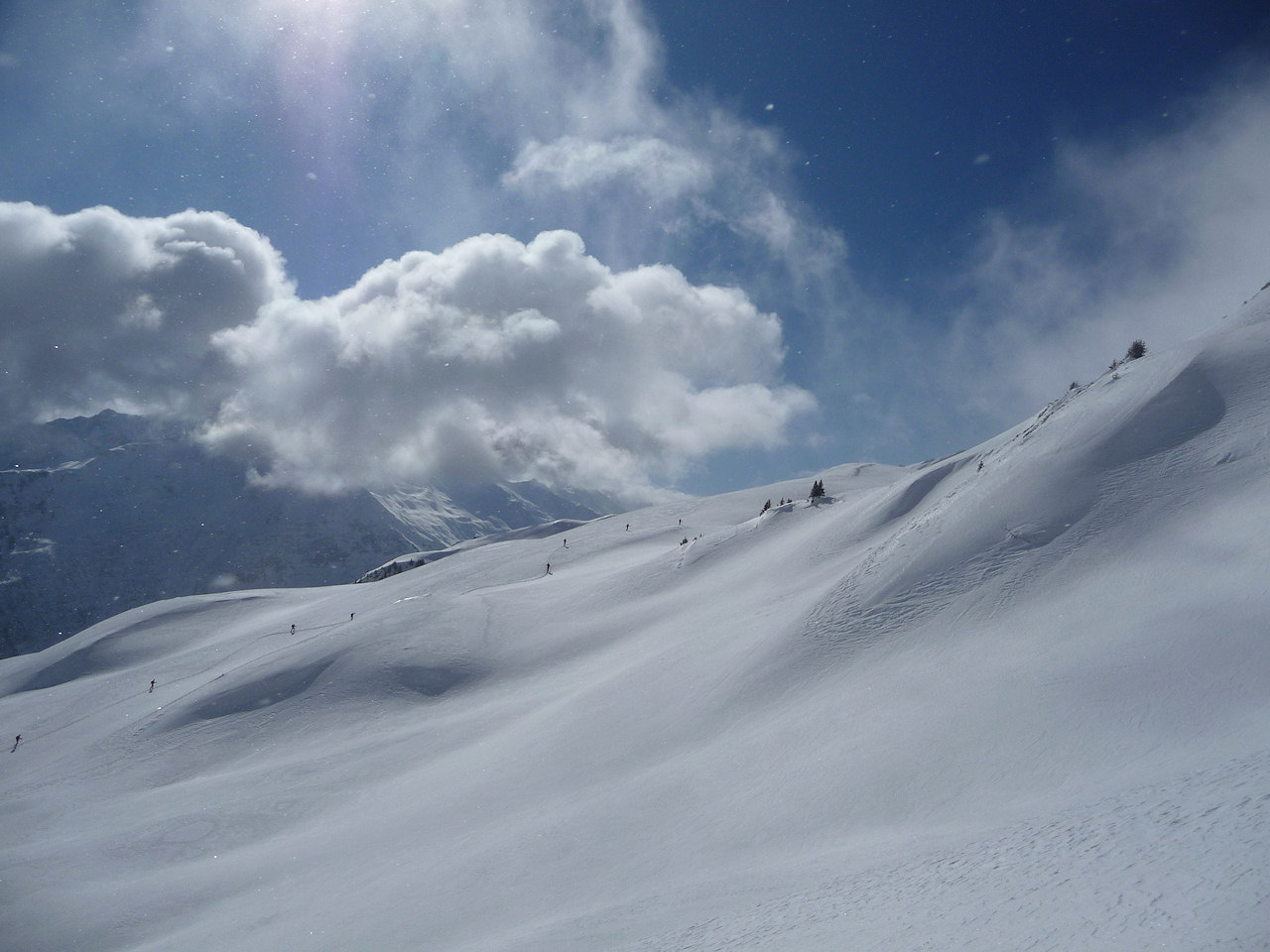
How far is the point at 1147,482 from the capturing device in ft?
51.8

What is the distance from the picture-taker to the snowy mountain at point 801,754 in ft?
22.4

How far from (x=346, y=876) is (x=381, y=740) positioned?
27.3ft

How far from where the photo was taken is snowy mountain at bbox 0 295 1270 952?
6840 millimetres

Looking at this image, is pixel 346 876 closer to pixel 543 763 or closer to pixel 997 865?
pixel 543 763

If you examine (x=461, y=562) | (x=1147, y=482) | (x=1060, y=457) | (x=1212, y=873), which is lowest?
(x=1212, y=873)

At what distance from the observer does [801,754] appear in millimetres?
11734

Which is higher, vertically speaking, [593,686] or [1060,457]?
[1060,457]

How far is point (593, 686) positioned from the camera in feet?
64.8

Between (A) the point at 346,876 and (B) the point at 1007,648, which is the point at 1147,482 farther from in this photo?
(A) the point at 346,876

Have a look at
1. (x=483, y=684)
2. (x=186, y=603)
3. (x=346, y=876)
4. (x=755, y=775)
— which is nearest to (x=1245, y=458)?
(x=755, y=775)

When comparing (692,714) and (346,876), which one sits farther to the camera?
(692,714)

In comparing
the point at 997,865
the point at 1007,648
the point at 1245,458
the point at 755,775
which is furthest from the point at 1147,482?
the point at 997,865

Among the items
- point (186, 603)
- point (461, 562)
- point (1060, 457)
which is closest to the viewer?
point (1060, 457)

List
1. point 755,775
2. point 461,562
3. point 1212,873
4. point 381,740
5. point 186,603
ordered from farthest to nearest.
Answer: point 186,603, point 461,562, point 381,740, point 755,775, point 1212,873
